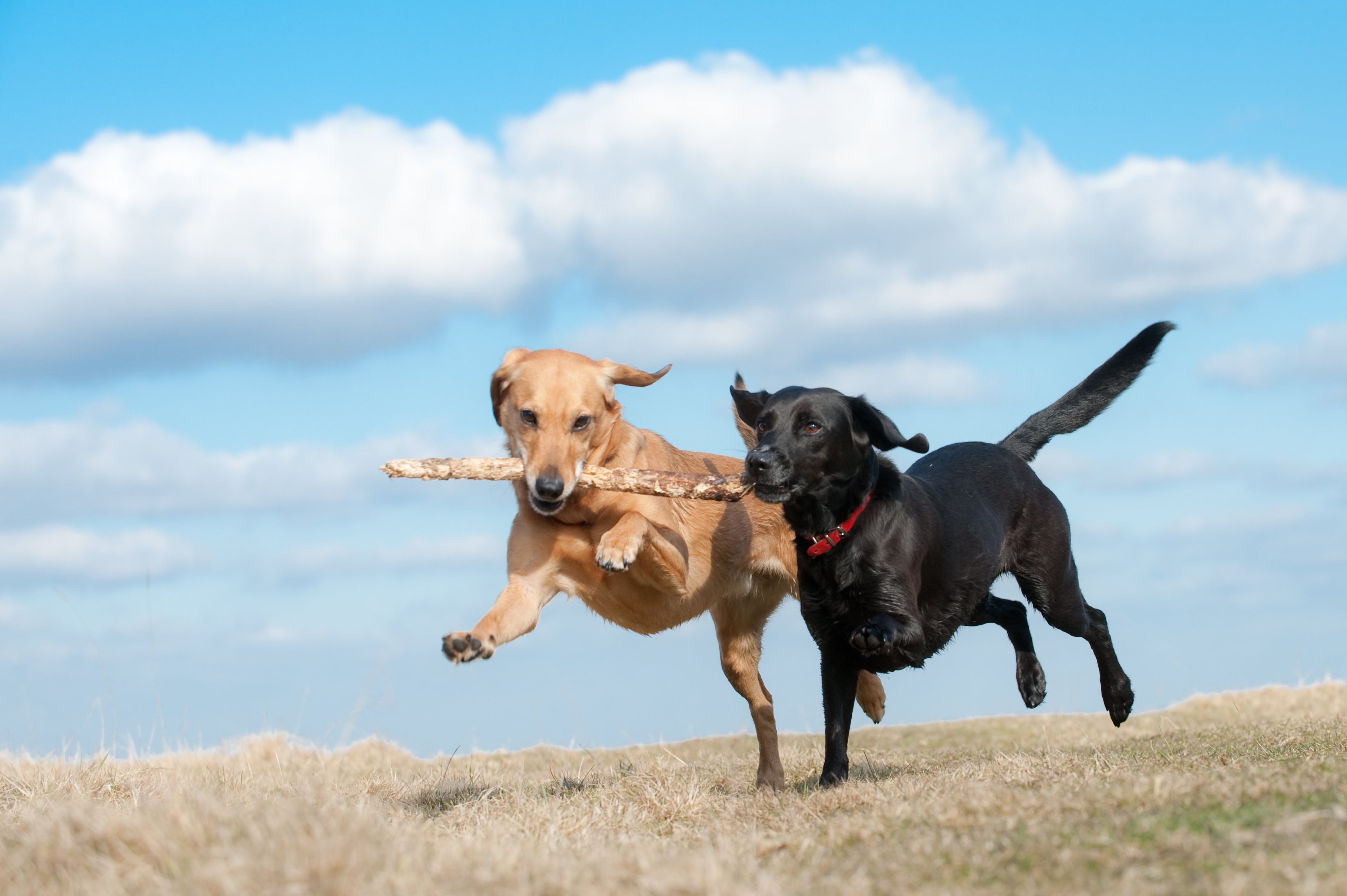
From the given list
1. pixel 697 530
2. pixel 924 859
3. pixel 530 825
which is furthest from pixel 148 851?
pixel 697 530

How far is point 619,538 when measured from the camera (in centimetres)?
616

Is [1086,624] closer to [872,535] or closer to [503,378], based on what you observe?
[872,535]

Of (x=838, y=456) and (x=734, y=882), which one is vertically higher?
(x=838, y=456)

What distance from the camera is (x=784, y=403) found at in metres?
5.90

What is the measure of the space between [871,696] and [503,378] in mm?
3162

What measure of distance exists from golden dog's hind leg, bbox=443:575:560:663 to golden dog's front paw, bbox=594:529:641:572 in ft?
1.89

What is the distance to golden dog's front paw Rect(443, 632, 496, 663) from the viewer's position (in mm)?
5512

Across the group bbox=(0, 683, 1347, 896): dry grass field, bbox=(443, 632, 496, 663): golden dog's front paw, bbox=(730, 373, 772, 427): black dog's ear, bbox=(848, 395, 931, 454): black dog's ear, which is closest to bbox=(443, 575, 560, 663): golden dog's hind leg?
bbox=(443, 632, 496, 663): golden dog's front paw

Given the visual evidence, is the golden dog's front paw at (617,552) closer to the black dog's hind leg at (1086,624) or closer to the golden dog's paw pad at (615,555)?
the golden dog's paw pad at (615,555)

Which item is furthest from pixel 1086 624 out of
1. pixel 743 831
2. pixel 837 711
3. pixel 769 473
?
pixel 743 831

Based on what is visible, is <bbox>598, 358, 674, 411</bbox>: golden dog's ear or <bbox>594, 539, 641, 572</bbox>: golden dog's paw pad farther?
<bbox>598, 358, 674, 411</bbox>: golden dog's ear

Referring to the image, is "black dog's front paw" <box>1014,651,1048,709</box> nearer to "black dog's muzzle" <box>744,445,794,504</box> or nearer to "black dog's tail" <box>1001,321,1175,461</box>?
"black dog's tail" <box>1001,321,1175,461</box>

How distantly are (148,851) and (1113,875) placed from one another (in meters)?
2.81

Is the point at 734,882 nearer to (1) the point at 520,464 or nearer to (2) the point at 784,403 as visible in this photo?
(2) the point at 784,403
